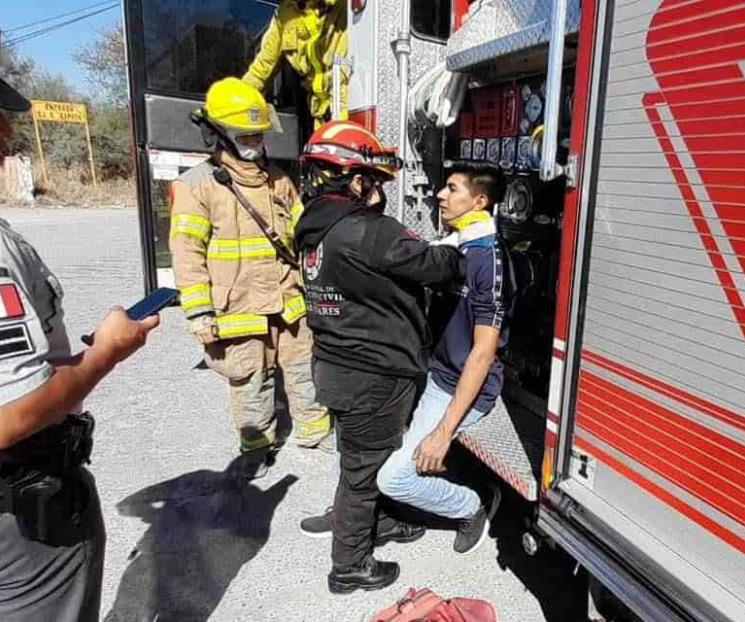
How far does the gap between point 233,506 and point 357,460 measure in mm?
1032

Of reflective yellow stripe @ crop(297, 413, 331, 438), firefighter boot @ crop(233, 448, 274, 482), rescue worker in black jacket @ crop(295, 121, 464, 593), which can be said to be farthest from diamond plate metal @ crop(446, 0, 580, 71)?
firefighter boot @ crop(233, 448, 274, 482)

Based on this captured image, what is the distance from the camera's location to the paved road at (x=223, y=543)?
7.72ft

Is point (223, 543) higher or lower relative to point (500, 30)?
lower

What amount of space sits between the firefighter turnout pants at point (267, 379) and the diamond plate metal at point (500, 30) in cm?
159

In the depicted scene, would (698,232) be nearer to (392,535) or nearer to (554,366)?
(554,366)

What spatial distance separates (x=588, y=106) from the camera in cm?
169

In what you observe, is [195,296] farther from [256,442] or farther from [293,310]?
[256,442]

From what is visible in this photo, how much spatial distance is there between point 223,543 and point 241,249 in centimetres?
136

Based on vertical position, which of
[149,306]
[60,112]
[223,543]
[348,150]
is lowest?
[223,543]

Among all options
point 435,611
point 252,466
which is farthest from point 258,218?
point 435,611

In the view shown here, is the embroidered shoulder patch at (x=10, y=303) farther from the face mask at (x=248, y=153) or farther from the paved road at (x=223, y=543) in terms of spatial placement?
the face mask at (x=248, y=153)

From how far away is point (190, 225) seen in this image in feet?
9.66

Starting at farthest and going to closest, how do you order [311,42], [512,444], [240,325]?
[311,42], [240,325], [512,444]

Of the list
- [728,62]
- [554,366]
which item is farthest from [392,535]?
[728,62]
